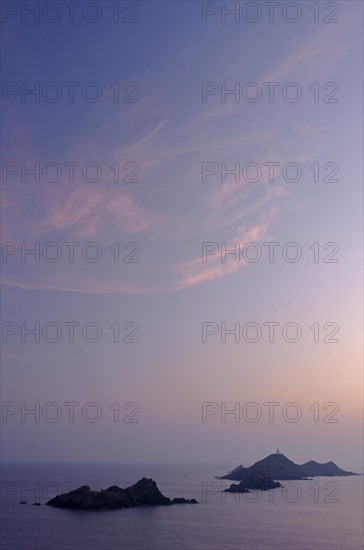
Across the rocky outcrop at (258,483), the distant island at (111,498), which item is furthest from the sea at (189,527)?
the rocky outcrop at (258,483)

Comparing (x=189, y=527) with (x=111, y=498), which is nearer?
(x=189, y=527)

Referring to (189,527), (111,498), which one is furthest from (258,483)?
(189,527)

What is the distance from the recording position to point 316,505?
117m

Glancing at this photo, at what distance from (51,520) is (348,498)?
83.0 metres

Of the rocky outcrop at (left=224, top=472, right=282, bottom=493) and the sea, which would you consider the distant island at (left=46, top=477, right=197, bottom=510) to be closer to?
the sea

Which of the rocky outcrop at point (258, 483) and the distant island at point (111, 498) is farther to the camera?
the rocky outcrop at point (258, 483)

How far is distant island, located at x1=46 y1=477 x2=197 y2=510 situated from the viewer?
90312mm

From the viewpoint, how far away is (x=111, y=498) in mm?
93688

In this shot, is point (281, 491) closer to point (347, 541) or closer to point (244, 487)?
point (244, 487)

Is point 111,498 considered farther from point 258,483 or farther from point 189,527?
point 258,483

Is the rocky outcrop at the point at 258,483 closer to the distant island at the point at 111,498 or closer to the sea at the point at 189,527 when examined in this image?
the sea at the point at 189,527

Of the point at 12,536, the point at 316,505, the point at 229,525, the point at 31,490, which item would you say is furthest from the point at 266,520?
the point at 31,490

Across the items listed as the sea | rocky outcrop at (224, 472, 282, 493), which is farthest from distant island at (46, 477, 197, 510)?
rocky outcrop at (224, 472, 282, 493)

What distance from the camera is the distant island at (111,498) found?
90312mm
